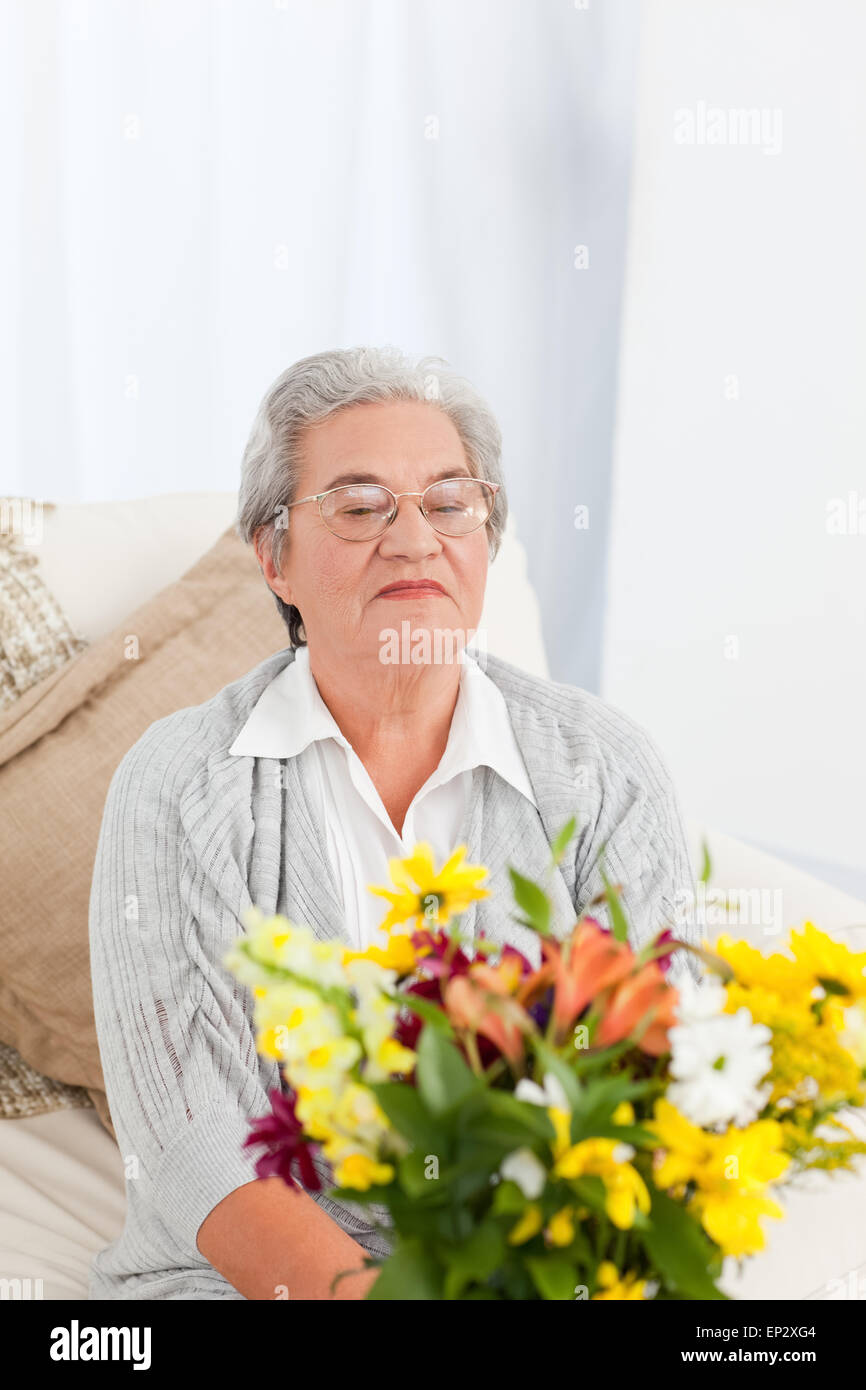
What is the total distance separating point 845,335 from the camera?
2.38m

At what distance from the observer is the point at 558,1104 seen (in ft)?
1.67

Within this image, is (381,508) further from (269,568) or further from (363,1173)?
(363,1173)

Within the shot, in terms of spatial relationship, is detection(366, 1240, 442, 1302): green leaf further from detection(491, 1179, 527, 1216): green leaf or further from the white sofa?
the white sofa

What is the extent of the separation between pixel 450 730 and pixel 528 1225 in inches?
35.2

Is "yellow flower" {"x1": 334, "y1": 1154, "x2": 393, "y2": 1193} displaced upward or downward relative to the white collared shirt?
upward

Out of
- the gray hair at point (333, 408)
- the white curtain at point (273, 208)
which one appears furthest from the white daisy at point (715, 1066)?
the white curtain at point (273, 208)

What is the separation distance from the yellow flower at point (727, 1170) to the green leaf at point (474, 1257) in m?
0.08

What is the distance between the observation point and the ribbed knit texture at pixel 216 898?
1161mm

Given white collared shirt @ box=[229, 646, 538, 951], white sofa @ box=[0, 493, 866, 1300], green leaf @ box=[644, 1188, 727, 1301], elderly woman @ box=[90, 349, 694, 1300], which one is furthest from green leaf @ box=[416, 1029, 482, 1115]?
white collared shirt @ box=[229, 646, 538, 951]

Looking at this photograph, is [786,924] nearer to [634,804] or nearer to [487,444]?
[634,804]

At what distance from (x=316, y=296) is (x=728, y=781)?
135 centimetres

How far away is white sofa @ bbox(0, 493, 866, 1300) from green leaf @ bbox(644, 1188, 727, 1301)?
1.45 feet

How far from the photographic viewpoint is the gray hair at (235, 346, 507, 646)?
1.32 m

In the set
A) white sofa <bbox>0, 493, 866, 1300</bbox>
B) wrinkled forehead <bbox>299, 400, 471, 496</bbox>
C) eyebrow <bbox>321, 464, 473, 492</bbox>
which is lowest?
Result: white sofa <bbox>0, 493, 866, 1300</bbox>
